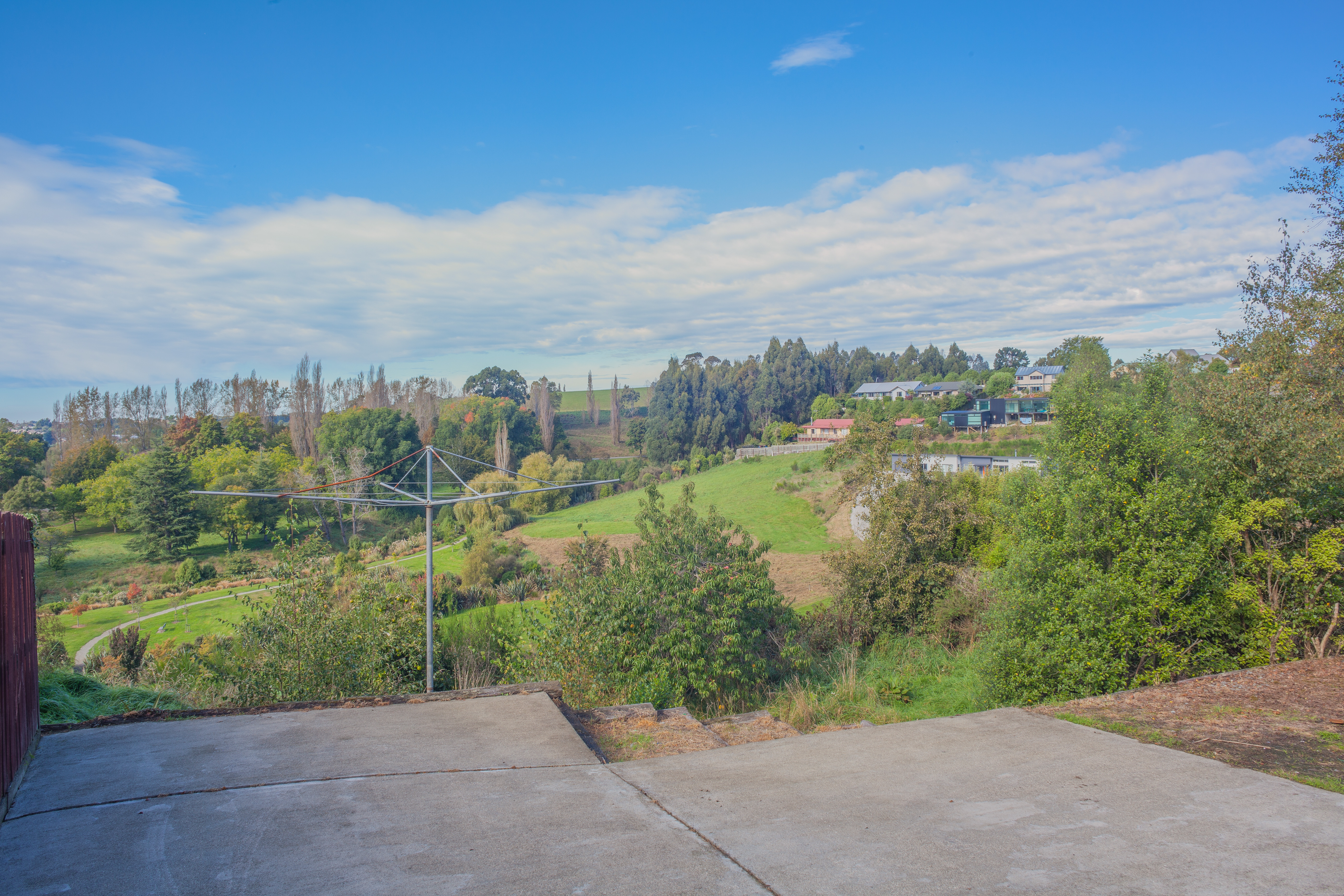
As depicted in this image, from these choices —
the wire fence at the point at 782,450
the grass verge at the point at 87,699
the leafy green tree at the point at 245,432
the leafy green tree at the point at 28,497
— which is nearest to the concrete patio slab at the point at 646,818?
the grass verge at the point at 87,699

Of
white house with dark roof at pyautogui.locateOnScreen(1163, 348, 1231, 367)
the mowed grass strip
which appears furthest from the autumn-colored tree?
white house with dark roof at pyautogui.locateOnScreen(1163, 348, 1231, 367)

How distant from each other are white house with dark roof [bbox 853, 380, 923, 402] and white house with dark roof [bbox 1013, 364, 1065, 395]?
11702 millimetres

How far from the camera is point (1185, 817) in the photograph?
13.4 ft

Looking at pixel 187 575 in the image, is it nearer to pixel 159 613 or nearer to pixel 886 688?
pixel 159 613

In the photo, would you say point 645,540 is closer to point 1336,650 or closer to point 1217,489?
point 1217,489

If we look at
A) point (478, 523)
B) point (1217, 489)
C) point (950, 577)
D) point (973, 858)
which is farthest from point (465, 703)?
point (478, 523)

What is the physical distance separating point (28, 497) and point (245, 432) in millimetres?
24808

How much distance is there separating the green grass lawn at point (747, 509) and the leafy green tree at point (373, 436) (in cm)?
1505

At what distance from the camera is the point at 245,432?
2363 inches

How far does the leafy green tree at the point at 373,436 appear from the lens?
55.2 metres

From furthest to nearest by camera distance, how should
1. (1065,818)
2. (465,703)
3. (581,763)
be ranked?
1. (465,703)
2. (581,763)
3. (1065,818)

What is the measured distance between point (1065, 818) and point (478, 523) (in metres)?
40.2

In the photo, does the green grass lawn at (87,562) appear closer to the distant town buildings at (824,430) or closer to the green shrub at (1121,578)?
the green shrub at (1121,578)

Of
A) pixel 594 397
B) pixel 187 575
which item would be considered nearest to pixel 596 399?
pixel 594 397
